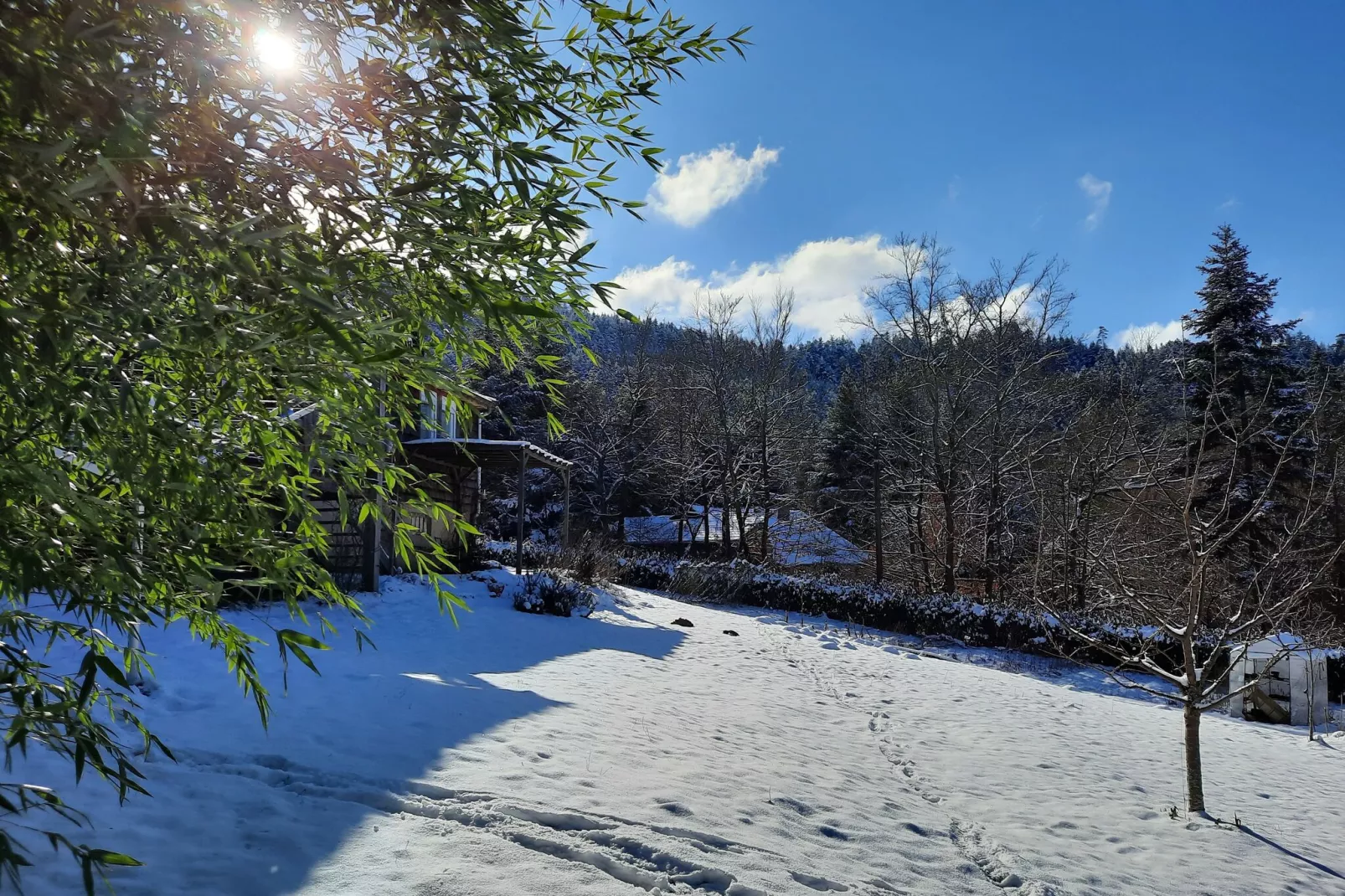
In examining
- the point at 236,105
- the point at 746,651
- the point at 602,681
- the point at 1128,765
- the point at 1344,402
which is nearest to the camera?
the point at 236,105

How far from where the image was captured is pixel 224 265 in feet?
6.38

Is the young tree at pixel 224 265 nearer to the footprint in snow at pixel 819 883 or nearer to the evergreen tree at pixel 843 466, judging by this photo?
the footprint in snow at pixel 819 883

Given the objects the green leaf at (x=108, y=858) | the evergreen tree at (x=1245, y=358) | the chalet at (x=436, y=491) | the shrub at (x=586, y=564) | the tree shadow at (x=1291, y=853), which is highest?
the evergreen tree at (x=1245, y=358)

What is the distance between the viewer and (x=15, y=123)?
180cm

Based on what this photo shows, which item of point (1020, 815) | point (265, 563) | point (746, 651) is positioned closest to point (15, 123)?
point (265, 563)

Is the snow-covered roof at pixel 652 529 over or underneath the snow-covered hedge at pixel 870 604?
over

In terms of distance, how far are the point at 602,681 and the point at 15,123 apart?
7433mm

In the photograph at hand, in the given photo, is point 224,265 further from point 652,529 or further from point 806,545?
point 652,529

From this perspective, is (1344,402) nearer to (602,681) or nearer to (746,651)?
(746,651)

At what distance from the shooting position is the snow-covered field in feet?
11.5

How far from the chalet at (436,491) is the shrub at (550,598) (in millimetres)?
1536

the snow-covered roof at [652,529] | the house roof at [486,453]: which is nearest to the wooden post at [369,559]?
the house roof at [486,453]

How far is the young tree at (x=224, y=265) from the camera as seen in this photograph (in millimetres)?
1736

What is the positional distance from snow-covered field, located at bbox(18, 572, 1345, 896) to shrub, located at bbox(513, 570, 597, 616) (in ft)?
8.37
